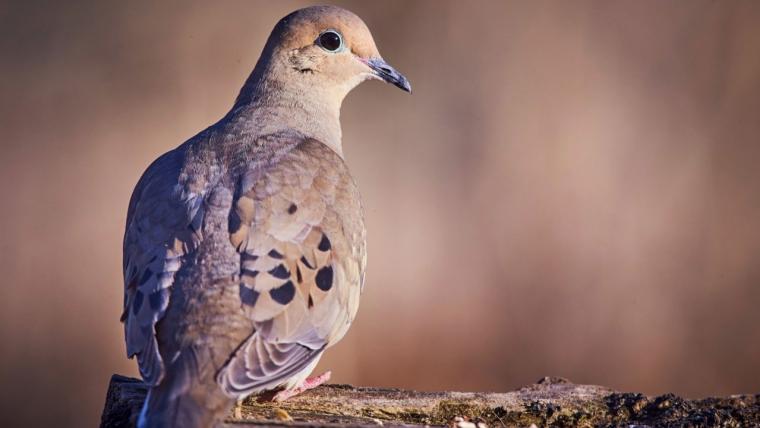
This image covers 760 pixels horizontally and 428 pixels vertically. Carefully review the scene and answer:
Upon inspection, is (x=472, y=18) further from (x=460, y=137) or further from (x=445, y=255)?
(x=445, y=255)

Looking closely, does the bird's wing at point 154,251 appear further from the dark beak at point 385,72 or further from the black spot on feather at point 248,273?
the dark beak at point 385,72

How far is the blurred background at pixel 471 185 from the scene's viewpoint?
Answer: 8.32m

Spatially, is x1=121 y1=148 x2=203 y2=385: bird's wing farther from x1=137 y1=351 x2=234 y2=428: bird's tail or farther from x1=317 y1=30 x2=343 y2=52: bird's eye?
x1=317 y1=30 x2=343 y2=52: bird's eye

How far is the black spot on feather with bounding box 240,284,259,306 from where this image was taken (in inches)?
175

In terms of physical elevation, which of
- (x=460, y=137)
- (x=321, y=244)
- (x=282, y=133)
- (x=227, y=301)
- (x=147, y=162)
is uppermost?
(x=460, y=137)

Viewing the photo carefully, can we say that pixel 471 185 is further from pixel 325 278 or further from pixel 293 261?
pixel 293 261

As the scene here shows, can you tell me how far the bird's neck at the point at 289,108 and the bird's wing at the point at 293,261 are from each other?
0.46m

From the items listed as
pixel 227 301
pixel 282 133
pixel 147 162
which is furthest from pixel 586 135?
pixel 227 301

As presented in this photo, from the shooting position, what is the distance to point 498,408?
5.11 meters

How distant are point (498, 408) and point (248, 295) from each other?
4.05ft

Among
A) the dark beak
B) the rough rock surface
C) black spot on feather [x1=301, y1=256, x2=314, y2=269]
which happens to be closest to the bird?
black spot on feather [x1=301, y1=256, x2=314, y2=269]

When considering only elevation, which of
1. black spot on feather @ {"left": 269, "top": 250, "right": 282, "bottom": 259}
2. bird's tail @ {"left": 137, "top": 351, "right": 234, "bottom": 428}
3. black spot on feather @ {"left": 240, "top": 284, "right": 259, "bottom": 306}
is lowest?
bird's tail @ {"left": 137, "top": 351, "right": 234, "bottom": 428}

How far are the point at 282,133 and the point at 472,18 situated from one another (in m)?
3.70

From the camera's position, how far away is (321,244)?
16.1 ft
